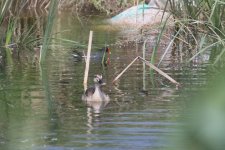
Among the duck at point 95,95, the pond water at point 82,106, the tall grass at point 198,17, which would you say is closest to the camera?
the pond water at point 82,106

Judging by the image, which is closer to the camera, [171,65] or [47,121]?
[47,121]

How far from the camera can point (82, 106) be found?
22.5ft

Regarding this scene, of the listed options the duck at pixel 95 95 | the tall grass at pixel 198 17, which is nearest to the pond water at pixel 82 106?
the duck at pixel 95 95

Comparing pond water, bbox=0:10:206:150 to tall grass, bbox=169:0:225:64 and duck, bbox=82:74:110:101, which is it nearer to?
duck, bbox=82:74:110:101

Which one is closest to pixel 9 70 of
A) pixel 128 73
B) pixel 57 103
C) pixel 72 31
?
pixel 128 73

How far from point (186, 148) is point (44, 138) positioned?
14.4 ft

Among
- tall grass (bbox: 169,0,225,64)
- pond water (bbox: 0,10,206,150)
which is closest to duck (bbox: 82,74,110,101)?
pond water (bbox: 0,10,206,150)

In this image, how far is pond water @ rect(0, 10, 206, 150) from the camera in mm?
4883

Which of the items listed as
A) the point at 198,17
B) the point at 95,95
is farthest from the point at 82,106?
the point at 198,17

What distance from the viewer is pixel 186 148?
0.66 meters

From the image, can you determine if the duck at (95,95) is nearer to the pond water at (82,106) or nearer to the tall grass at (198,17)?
the pond water at (82,106)

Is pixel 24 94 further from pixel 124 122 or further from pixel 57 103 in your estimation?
pixel 124 122

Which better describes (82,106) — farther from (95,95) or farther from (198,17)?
(198,17)

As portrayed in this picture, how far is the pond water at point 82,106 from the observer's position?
488cm
